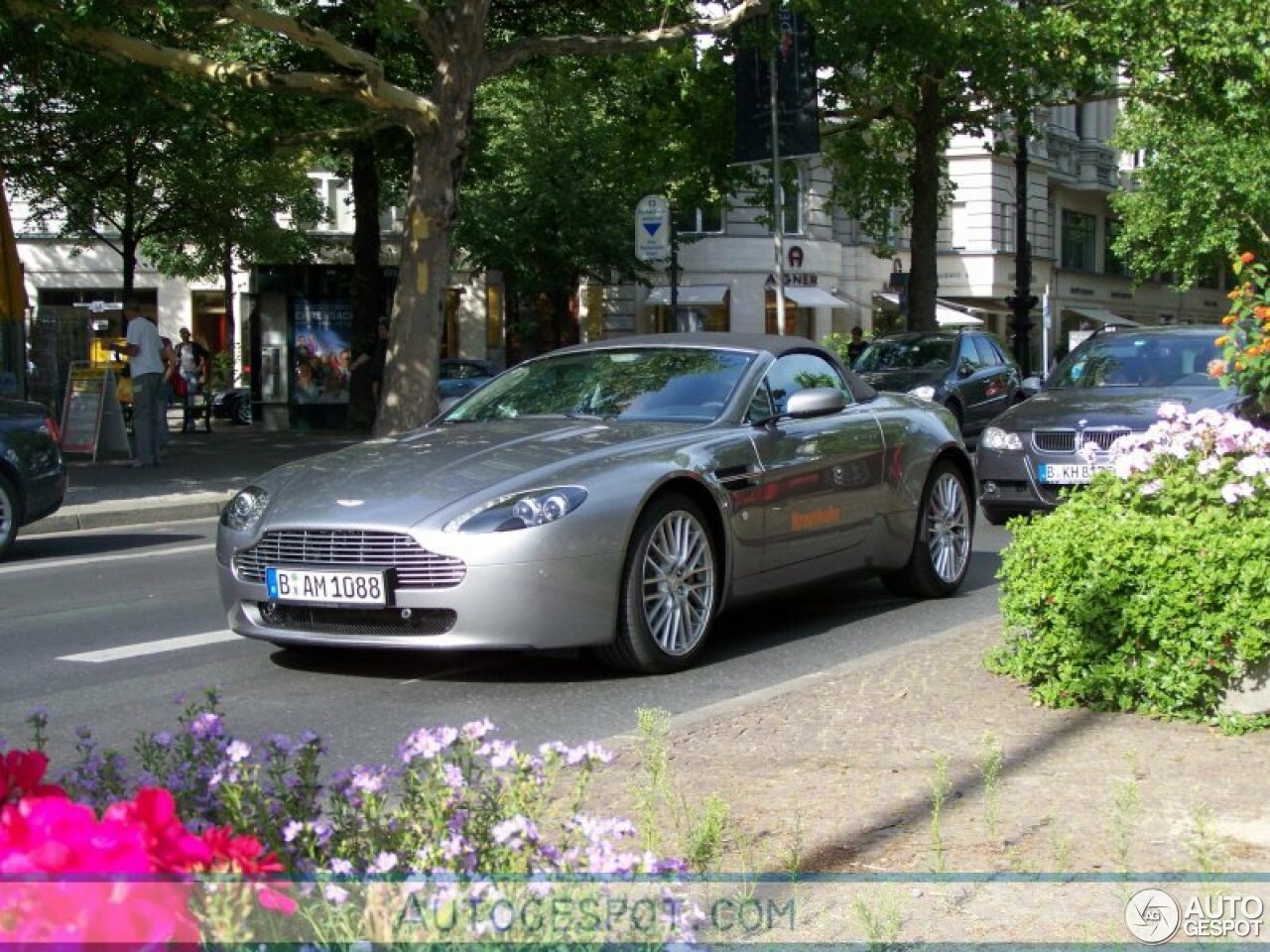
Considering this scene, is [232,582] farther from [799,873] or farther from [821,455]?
[799,873]

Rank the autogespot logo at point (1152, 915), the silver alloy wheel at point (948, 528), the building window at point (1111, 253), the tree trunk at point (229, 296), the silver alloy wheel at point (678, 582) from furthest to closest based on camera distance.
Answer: the building window at point (1111, 253) < the tree trunk at point (229, 296) < the silver alloy wheel at point (948, 528) < the silver alloy wheel at point (678, 582) < the autogespot logo at point (1152, 915)

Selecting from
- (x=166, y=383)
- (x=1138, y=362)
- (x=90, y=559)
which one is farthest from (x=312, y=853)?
(x=166, y=383)

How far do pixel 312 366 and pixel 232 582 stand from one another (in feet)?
74.9

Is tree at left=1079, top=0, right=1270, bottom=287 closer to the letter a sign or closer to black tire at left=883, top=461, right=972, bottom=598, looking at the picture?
the letter a sign

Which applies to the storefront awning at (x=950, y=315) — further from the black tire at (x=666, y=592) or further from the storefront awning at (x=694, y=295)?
the black tire at (x=666, y=592)

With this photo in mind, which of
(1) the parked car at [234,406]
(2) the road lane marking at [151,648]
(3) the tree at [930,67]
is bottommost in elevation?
(1) the parked car at [234,406]

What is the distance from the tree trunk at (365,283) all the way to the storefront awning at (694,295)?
63.6ft

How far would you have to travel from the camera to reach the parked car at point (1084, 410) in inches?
491

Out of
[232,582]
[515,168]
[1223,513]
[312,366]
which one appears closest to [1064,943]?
[1223,513]

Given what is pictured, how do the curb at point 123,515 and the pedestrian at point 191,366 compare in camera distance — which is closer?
the curb at point 123,515

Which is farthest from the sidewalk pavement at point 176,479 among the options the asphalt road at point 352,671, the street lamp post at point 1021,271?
the street lamp post at point 1021,271

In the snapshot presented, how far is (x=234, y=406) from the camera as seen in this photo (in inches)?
1431

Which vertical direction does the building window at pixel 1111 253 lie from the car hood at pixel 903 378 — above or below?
above

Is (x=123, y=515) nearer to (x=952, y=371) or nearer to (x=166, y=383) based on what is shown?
(x=166, y=383)
